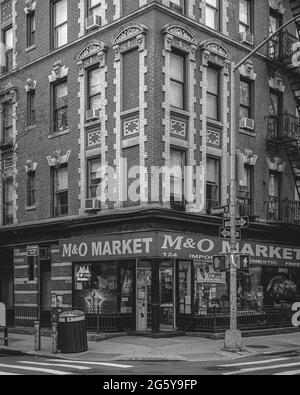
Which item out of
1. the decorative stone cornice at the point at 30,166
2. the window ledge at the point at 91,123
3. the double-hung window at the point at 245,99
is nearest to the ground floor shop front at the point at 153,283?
the decorative stone cornice at the point at 30,166

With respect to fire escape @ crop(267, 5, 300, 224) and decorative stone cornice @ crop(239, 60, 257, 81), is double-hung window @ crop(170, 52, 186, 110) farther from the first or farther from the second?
fire escape @ crop(267, 5, 300, 224)

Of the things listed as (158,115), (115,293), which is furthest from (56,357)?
(158,115)

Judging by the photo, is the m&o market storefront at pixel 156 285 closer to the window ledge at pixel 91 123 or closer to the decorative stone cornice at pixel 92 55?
the window ledge at pixel 91 123

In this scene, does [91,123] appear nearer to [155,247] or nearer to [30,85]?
[30,85]

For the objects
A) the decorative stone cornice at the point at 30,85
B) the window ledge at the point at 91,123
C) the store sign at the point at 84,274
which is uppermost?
the decorative stone cornice at the point at 30,85

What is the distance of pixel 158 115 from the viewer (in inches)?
867

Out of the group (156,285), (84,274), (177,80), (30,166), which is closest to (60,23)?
(30,166)

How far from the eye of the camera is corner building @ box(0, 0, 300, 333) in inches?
878

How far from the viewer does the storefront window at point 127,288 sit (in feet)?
76.2

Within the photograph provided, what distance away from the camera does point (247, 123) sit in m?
25.8

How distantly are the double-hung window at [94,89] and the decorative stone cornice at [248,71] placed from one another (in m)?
6.03

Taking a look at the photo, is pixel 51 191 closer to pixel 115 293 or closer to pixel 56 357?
pixel 115 293

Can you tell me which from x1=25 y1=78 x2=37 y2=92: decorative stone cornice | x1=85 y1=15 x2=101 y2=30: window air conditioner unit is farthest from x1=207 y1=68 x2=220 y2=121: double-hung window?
x1=25 y1=78 x2=37 y2=92: decorative stone cornice

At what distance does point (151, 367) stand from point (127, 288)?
790 cm
